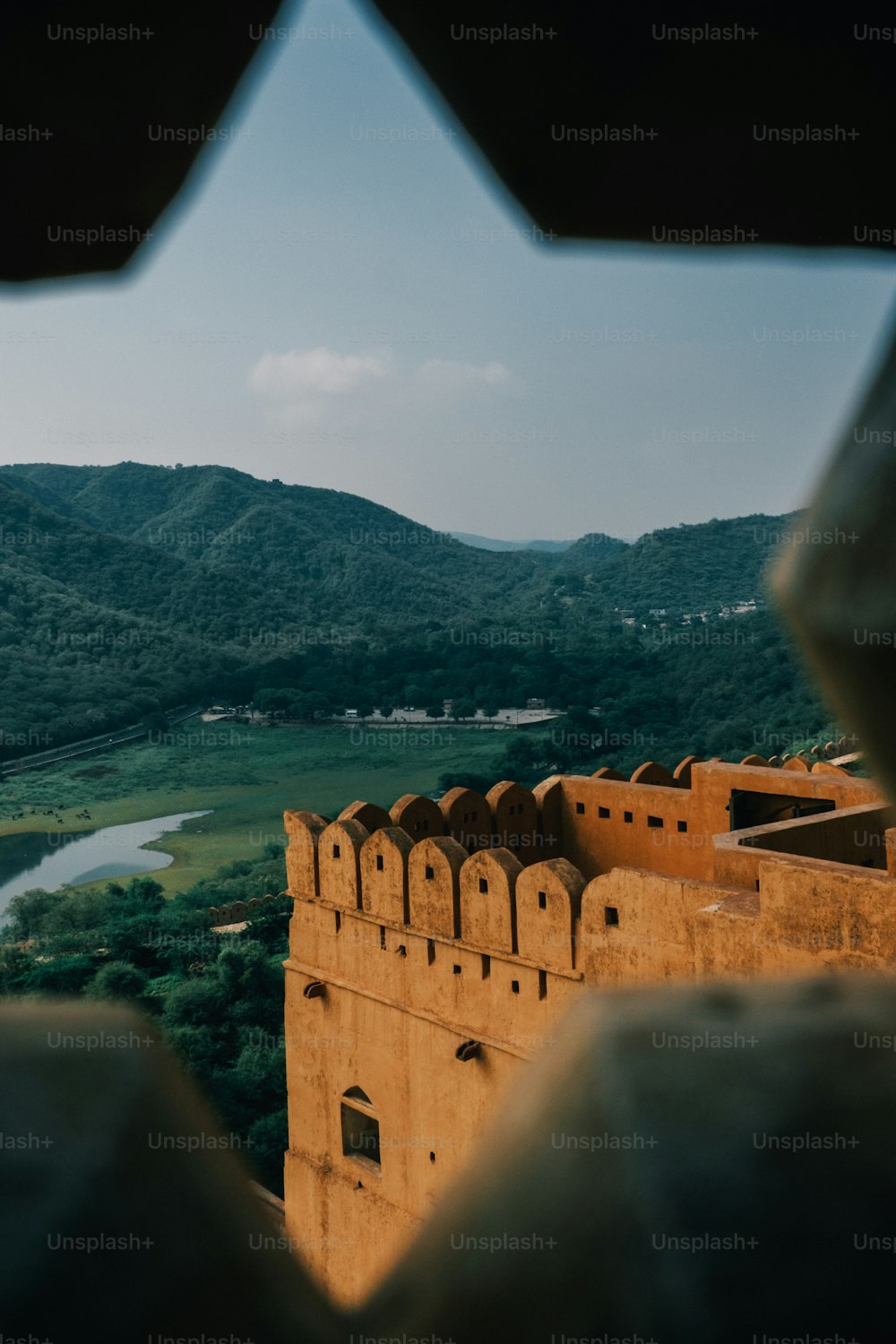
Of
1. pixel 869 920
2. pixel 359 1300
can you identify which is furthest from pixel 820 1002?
pixel 869 920

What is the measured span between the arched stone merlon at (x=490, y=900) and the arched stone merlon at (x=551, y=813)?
2743 millimetres

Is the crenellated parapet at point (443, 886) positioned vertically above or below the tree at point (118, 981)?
above

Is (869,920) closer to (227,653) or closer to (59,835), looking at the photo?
(59,835)

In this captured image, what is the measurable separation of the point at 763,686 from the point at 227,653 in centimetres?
2331

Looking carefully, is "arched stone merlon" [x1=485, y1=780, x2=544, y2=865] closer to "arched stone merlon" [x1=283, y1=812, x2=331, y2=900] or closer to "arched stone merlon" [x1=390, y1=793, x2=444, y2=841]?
"arched stone merlon" [x1=390, y1=793, x2=444, y2=841]

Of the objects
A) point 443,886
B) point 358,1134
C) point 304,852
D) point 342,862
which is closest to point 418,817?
point 342,862

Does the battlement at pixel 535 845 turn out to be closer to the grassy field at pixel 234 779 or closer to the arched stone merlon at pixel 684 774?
the arched stone merlon at pixel 684 774

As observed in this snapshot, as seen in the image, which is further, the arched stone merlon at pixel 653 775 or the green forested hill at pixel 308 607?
the green forested hill at pixel 308 607

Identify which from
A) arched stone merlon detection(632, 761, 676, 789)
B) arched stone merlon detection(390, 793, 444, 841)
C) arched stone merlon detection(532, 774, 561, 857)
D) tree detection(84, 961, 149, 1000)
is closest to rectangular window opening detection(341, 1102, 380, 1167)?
arched stone merlon detection(390, 793, 444, 841)

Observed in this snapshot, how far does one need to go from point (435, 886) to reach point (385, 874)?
2.70 feet

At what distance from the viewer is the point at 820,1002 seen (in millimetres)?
716

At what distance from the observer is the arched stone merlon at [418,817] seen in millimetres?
12180

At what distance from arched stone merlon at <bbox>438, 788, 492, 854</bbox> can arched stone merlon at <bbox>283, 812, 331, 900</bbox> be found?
132cm

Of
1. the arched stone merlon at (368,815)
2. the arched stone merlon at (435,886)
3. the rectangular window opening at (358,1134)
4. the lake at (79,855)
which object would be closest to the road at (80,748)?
the lake at (79,855)
